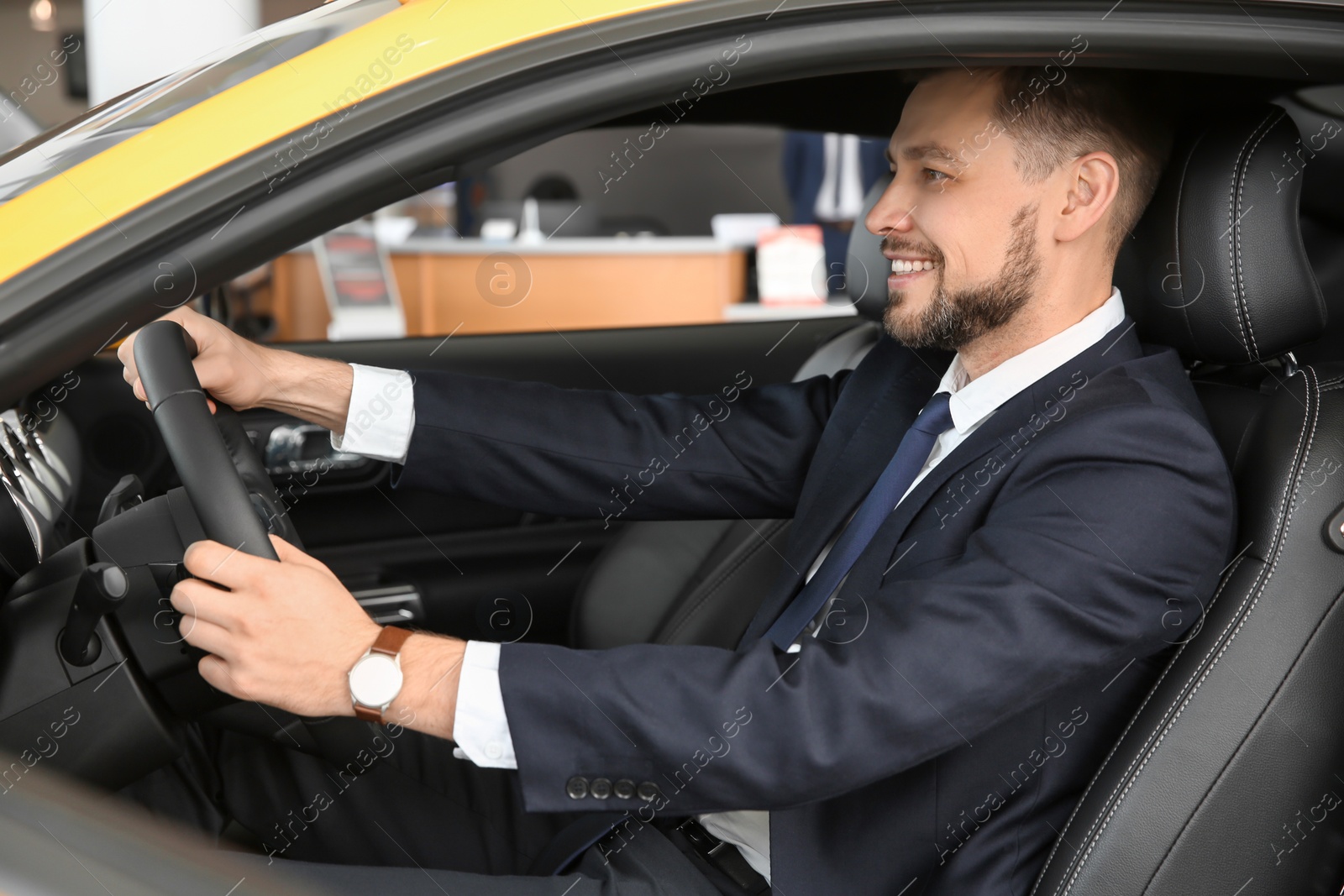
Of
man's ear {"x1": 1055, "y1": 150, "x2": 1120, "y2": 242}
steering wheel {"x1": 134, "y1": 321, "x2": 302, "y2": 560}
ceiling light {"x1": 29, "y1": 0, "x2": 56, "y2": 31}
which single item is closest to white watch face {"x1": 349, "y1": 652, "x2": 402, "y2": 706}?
steering wheel {"x1": 134, "y1": 321, "x2": 302, "y2": 560}

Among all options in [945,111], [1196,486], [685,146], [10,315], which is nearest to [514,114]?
[10,315]

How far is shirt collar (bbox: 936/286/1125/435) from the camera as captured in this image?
1.18m

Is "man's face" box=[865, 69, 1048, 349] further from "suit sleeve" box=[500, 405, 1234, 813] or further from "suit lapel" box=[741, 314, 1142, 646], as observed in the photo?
"suit sleeve" box=[500, 405, 1234, 813]

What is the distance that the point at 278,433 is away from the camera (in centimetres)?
191

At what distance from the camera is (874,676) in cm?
89

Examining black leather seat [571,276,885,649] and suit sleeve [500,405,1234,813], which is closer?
suit sleeve [500,405,1234,813]

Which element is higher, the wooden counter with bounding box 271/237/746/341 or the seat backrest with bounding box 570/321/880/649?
the seat backrest with bounding box 570/321/880/649

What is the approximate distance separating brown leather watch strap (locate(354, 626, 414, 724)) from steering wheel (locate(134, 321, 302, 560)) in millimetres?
102

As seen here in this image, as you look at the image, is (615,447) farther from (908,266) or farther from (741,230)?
(741,230)

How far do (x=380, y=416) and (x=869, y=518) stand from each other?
0.56m

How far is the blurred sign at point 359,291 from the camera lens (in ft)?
12.8

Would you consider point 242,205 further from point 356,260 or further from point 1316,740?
Result: point 356,260

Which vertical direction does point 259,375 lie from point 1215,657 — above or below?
above

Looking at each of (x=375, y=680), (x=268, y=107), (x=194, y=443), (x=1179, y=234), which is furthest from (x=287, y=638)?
(x=1179, y=234)
